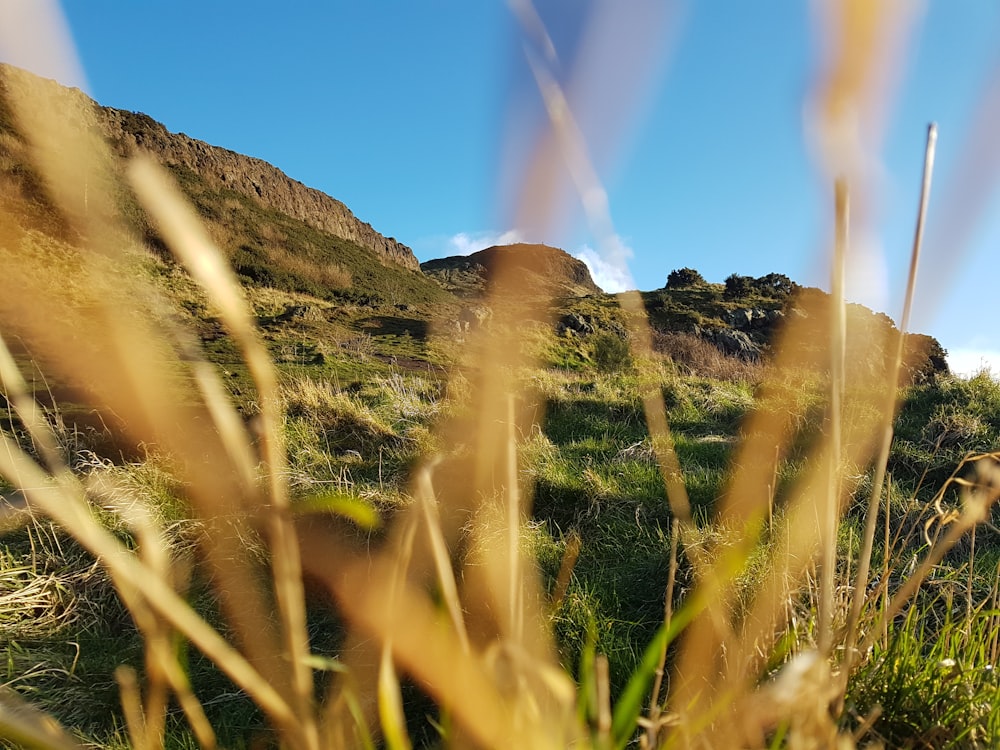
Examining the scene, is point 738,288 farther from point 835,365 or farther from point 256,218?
point 835,365

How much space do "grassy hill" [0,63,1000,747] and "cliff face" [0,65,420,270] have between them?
105ft

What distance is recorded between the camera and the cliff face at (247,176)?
34969 mm

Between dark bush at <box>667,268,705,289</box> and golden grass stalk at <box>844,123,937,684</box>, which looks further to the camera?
dark bush at <box>667,268,705,289</box>

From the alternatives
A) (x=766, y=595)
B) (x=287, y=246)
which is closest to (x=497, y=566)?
(x=766, y=595)

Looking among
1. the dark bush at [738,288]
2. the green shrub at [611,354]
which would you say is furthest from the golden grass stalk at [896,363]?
the dark bush at [738,288]

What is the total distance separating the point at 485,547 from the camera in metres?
2.98

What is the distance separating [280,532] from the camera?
1.25ft

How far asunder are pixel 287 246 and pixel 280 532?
36675 millimetres

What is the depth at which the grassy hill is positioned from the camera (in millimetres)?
464

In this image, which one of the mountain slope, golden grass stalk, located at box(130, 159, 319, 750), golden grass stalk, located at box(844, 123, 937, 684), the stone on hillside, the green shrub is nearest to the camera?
golden grass stalk, located at box(130, 159, 319, 750)

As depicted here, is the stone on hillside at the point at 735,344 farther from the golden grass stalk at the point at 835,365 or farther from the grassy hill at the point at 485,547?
the golden grass stalk at the point at 835,365

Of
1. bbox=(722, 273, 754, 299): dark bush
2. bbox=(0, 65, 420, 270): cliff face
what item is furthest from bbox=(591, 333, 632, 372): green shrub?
bbox=(0, 65, 420, 270): cliff face

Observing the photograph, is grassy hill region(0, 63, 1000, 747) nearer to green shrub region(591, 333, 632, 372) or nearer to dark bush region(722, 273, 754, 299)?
green shrub region(591, 333, 632, 372)

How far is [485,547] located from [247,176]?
150ft
